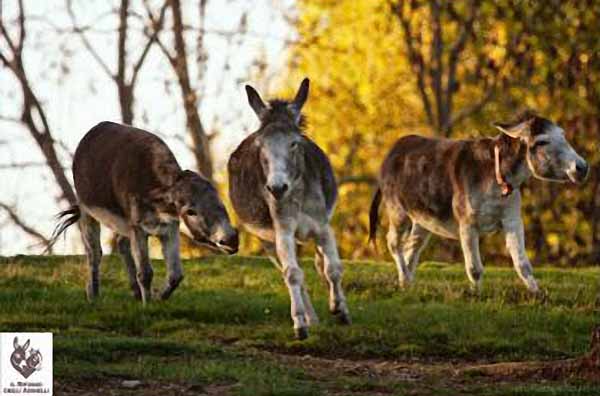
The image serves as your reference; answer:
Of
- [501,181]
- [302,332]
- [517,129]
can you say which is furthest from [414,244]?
[302,332]

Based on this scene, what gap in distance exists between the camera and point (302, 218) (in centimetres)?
1379

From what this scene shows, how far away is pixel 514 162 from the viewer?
52.4 feet

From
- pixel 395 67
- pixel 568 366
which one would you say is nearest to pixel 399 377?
pixel 568 366

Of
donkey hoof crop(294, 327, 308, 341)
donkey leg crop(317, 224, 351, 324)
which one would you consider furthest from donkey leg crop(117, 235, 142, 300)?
donkey hoof crop(294, 327, 308, 341)

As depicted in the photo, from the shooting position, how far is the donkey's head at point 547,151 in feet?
51.4

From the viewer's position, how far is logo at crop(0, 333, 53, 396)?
10867 millimetres

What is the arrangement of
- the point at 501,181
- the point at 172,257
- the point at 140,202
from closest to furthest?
the point at 172,257
the point at 140,202
the point at 501,181

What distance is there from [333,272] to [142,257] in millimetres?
2457

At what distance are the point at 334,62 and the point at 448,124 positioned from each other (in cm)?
321

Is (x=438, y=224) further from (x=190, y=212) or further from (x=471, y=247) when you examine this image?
(x=190, y=212)

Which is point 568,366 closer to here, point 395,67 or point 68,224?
point 68,224

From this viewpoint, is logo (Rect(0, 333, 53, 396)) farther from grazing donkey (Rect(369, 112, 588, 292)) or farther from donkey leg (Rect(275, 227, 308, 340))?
grazing donkey (Rect(369, 112, 588, 292))

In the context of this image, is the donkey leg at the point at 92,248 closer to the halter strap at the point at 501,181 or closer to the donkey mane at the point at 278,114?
the donkey mane at the point at 278,114

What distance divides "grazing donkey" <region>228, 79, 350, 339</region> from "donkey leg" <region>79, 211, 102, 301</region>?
101 inches
